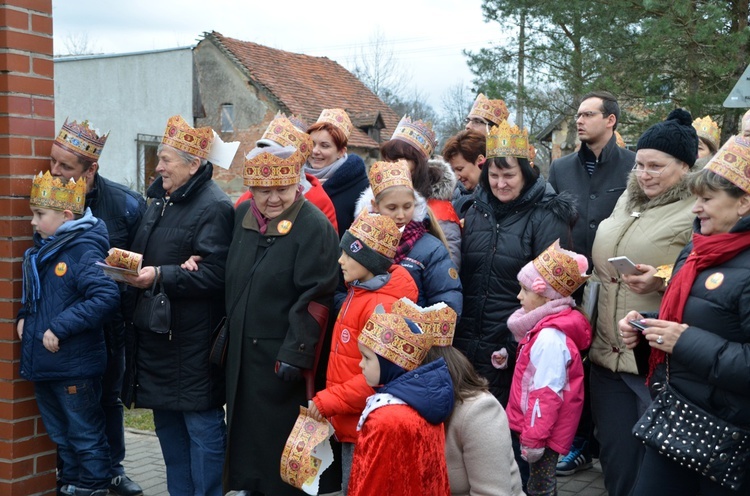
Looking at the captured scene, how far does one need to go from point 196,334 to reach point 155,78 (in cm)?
1982

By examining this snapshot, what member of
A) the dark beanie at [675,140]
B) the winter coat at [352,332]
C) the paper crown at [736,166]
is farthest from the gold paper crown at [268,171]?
the paper crown at [736,166]

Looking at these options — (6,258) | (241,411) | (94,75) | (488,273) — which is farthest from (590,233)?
(94,75)

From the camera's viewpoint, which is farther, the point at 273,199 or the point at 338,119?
the point at 338,119

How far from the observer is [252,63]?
3209 centimetres

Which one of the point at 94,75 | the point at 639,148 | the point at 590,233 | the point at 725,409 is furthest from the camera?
the point at 94,75

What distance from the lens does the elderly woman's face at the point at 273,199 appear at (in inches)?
181

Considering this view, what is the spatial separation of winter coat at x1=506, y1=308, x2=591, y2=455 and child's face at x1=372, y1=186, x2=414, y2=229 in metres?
1.01

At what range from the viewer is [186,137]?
4.82m

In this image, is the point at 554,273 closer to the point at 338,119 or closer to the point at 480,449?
the point at 480,449

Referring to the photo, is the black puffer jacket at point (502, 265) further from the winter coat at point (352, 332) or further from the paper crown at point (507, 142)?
the winter coat at point (352, 332)

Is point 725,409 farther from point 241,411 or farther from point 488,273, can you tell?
point 241,411

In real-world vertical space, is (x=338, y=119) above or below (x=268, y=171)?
above

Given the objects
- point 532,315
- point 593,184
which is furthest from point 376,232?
point 593,184

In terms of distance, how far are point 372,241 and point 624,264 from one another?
126 cm
